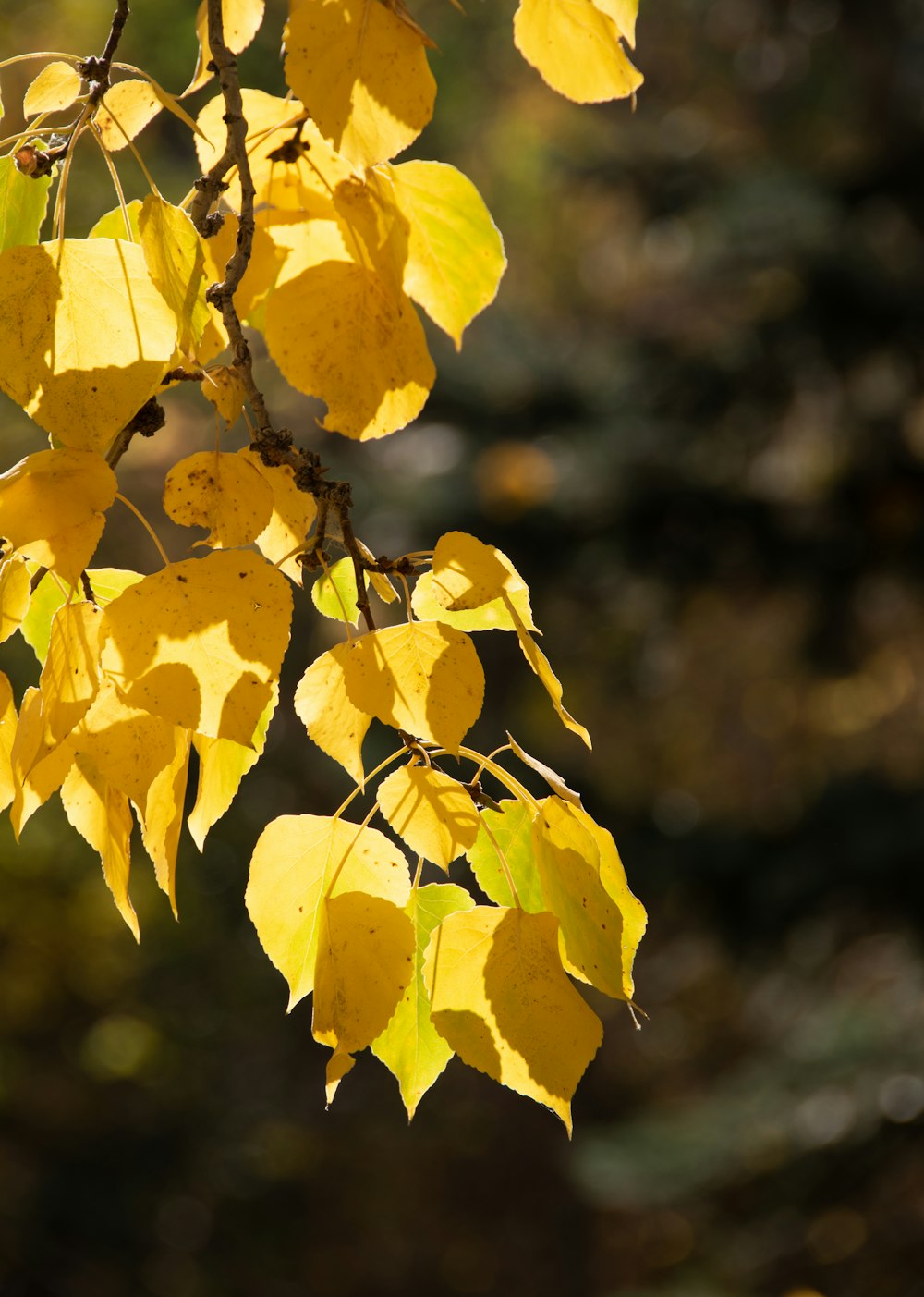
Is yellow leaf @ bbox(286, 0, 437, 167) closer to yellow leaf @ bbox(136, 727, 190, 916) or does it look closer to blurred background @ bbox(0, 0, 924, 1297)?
yellow leaf @ bbox(136, 727, 190, 916)

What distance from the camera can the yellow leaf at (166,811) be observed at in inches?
14.6

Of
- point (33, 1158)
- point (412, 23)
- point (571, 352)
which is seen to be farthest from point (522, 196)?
point (412, 23)

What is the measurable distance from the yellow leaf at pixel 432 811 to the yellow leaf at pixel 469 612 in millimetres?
54

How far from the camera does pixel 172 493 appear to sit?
386mm

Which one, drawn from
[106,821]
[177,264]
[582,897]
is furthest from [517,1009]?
[177,264]

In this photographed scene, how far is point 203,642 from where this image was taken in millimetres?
352

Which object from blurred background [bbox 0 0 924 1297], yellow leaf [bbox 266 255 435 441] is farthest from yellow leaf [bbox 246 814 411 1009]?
blurred background [bbox 0 0 924 1297]

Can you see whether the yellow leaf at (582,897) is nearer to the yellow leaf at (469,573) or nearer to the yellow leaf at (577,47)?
the yellow leaf at (469,573)

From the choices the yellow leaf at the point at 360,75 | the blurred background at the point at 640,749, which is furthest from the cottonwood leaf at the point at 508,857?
the blurred background at the point at 640,749

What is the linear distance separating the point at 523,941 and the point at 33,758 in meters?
0.15

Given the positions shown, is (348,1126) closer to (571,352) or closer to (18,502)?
(571,352)

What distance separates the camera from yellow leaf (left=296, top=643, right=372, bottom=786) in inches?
15.5

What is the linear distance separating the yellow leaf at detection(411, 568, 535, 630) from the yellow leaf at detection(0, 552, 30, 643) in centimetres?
12

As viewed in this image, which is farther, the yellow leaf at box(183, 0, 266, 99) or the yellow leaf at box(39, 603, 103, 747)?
the yellow leaf at box(183, 0, 266, 99)
